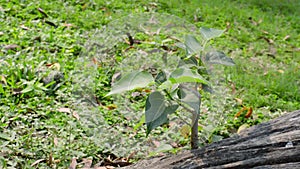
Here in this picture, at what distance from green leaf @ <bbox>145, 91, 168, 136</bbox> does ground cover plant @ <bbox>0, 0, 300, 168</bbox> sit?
0.75 feet

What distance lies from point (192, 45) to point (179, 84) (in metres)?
0.22

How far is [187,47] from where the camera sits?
77.8 inches

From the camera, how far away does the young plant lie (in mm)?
1755

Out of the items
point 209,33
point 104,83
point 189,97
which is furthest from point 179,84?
point 104,83

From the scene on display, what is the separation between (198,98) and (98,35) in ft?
2.22

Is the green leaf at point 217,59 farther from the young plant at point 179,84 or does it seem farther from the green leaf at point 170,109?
the green leaf at point 170,109

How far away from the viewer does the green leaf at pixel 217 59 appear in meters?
2.01

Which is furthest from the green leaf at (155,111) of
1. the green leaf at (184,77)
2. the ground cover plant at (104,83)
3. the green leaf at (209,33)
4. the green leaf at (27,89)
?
the green leaf at (27,89)

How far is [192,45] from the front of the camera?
1.99m

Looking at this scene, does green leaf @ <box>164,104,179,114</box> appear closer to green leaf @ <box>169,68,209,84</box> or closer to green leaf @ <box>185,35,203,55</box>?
green leaf @ <box>169,68,209,84</box>

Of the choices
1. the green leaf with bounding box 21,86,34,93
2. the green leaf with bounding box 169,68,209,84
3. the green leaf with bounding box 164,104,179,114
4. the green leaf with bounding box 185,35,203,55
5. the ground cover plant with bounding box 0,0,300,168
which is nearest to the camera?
the green leaf with bounding box 169,68,209,84

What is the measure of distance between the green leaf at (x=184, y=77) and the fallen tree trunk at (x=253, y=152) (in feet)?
1.10

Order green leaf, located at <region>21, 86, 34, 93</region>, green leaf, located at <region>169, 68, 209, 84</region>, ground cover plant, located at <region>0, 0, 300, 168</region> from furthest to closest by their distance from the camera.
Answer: green leaf, located at <region>21, 86, 34, 93</region>, ground cover plant, located at <region>0, 0, 300, 168</region>, green leaf, located at <region>169, 68, 209, 84</region>

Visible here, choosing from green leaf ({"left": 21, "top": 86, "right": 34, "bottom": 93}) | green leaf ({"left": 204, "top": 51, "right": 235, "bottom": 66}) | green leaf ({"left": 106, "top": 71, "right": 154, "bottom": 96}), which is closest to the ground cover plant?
green leaf ({"left": 21, "top": 86, "right": 34, "bottom": 93})
